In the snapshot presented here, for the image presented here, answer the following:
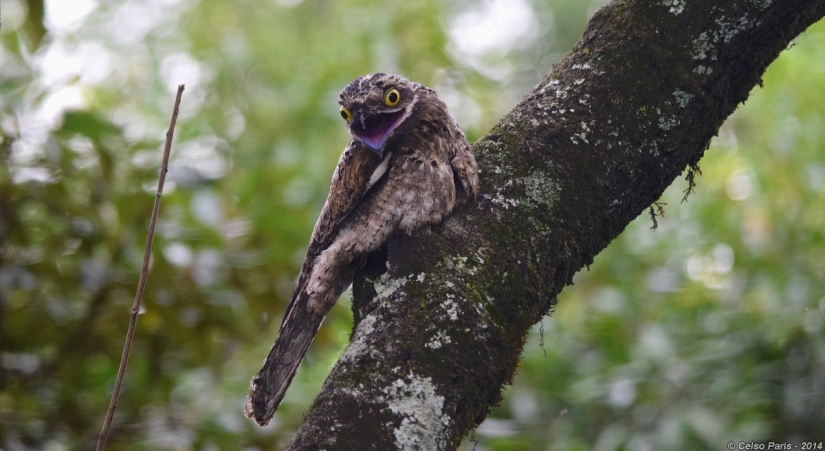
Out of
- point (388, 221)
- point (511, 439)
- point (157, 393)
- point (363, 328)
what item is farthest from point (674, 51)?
point (157, 393)

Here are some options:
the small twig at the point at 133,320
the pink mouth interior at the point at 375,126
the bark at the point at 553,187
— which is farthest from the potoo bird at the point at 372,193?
the small twig at the point at 133,320

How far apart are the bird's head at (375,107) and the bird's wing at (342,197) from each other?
0.23ft

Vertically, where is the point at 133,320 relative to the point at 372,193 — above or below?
below

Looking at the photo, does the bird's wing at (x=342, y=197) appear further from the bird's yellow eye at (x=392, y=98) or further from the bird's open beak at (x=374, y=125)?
the bird's yellow eye at (x=392, y=98)

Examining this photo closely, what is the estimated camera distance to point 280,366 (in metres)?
2.51

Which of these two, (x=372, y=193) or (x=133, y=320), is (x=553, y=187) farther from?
(x=133, y=320)

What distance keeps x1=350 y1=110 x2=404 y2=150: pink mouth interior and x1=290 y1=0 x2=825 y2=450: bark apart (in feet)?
1.63

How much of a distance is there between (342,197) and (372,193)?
0.12 m

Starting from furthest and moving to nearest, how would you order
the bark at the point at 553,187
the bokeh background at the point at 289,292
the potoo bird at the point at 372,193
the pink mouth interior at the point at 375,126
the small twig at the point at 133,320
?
1. the bokeh background at the point at 289,292
2. the pink mouth interior at the point at 375,126
3. the potoo bird at the point at 372,193
4. the bark at the point at 553,187
5. the small twig at the point at 133,320

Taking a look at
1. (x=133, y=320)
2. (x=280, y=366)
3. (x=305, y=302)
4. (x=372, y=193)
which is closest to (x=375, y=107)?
(x=372, y=193)

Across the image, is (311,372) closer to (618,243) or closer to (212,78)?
(618,243)

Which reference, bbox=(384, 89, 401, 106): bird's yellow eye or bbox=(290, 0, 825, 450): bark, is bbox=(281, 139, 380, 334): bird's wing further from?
bbox=(290, 0, 825, 450): bark

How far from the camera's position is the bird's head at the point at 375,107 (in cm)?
284

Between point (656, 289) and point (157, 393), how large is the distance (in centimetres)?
318
